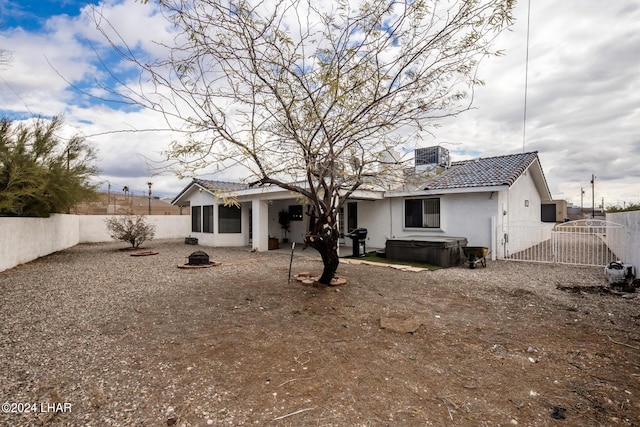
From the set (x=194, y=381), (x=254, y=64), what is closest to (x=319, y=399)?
(x=194, y=381)

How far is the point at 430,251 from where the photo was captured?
993 cm

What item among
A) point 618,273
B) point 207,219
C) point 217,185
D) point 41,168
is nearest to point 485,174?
point 618,273

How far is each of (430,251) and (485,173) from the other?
435 cm

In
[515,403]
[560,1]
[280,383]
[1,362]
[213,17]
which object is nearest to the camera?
[515,403]

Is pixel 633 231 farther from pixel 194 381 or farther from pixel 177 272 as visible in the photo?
pixel 177 272

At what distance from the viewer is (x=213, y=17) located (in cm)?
445

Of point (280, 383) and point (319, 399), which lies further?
point (280, 383)

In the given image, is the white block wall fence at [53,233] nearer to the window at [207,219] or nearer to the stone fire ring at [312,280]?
the window at [207,219]

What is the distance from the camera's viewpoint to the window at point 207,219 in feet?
53.4

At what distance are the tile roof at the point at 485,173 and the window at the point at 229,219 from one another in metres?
9.38

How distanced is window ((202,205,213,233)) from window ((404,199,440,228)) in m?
9.78

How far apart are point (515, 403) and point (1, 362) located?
17.1 feet

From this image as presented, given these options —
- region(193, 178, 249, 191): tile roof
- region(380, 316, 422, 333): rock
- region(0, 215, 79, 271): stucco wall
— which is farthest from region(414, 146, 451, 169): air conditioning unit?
region(0, 215, 79, 271): stucco wall

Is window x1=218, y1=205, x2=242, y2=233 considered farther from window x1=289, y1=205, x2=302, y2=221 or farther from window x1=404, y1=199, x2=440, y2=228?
window x1=404, y1=199, x2=440, y2=228
